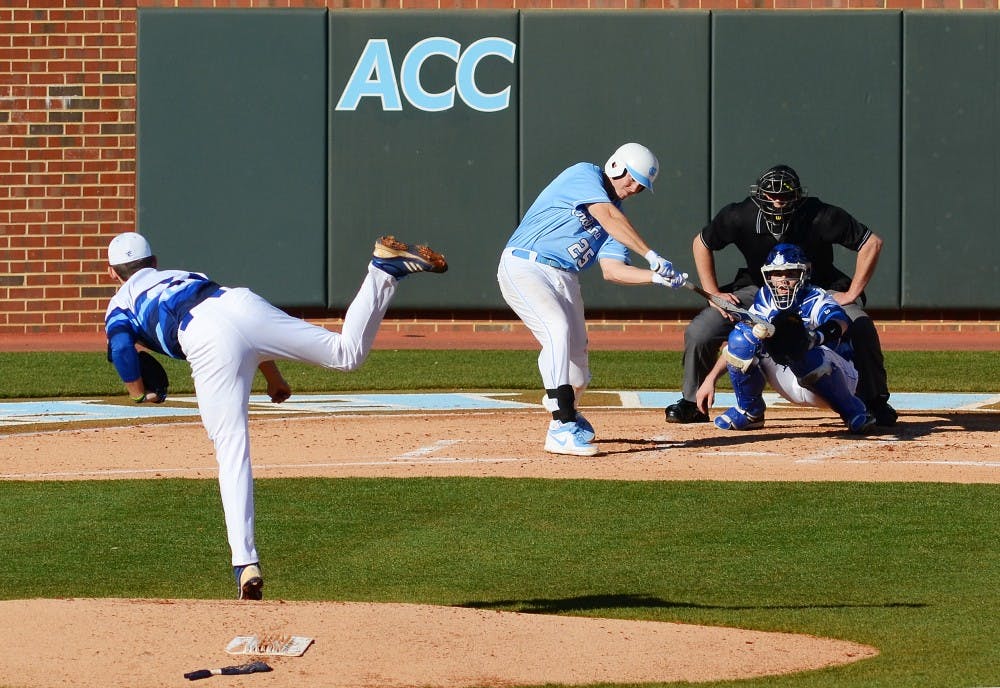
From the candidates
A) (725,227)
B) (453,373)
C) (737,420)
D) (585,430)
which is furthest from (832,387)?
(453,373)

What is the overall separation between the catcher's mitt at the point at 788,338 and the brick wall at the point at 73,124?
1022 centimetres

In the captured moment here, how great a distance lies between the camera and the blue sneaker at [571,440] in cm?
1119

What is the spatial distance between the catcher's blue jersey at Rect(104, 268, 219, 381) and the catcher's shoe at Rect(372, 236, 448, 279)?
98 centimetres

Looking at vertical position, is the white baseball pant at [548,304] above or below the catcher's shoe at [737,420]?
above

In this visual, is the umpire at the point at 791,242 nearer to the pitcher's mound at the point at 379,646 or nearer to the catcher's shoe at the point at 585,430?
the catcher's shoe at the point at 585,430

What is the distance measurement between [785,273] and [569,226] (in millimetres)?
1590

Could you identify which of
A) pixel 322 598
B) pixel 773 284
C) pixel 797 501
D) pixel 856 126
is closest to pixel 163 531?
pixel 322 598

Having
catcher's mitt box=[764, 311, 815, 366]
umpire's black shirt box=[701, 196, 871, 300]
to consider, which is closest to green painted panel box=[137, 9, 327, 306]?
umpire's black shirt box=[701, 196, 871, 300]

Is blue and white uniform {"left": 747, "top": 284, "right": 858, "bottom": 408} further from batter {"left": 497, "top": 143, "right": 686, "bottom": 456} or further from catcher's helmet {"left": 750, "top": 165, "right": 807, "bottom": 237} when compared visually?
batter {"left": 497, "top": 143, "right": 686, "bottom": 456}

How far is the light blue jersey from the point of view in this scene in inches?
425

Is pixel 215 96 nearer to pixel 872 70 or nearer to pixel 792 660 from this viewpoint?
pixel 872 70

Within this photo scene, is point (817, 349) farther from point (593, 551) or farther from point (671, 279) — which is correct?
point (593, 551)

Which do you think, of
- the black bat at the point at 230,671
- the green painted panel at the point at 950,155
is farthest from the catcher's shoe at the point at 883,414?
the green painted panel at the point at 950,155

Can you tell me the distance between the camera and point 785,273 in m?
11.4
